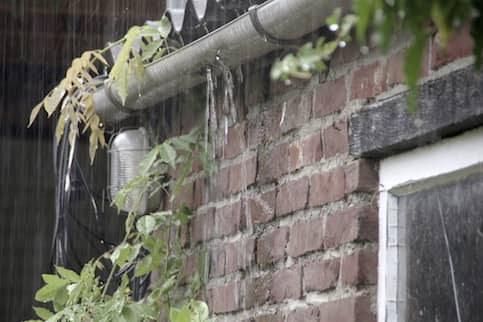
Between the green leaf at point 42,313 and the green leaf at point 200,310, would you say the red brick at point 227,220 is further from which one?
the green leaf at point 42,313

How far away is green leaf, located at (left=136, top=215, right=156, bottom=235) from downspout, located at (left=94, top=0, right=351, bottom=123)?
39 cm

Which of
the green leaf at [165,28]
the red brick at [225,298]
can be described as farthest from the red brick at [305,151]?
the green leaf at [165,28]

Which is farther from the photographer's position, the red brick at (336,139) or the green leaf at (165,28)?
the green leaf at (165,28)

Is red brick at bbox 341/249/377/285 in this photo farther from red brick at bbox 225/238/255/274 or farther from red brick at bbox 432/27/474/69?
red brick at bbox 225/238/255/274

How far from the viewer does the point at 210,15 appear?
10.2ft

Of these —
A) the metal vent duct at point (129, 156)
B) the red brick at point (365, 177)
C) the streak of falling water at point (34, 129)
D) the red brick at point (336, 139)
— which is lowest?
the red brick at point (365, 177)

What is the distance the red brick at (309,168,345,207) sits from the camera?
2.61 m

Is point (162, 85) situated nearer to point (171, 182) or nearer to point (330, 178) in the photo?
point (171, 182)

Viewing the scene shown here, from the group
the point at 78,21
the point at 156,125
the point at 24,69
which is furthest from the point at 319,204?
the point at 24,69

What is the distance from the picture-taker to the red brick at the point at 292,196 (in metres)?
2.79

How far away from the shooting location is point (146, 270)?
3.50 m

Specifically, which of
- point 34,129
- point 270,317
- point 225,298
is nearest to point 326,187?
point 270,317

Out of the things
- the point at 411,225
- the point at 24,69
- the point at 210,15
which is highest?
the point at 24,69

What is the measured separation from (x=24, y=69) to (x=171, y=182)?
96.1 inches
